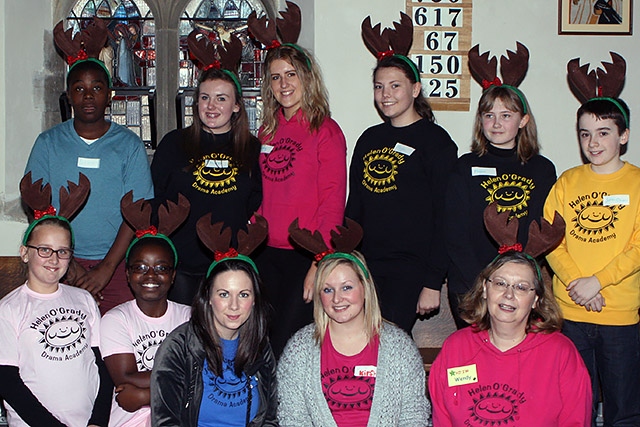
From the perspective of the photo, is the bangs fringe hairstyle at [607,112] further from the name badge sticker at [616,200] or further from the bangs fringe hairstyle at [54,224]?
the bangs fringe hairstyle at [54,224]

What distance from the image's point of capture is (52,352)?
3189 mm

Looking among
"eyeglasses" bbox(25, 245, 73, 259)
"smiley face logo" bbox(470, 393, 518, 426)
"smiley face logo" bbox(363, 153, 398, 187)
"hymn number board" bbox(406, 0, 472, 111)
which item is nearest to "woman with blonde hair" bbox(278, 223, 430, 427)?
"smiley face logo" bbox(470, 393, 518, 426)

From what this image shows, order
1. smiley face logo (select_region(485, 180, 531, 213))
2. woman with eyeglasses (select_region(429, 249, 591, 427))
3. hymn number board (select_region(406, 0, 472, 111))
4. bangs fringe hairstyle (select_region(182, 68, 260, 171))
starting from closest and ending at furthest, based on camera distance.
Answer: woman with eyeglasses (select_region(429, 249, 591, 427)) → smiley face logo (select_region(485, 180, 531, 213)) → bangs fringe hairstyle (select_region(182, 68, 260, 171)) → hymn number board (select_region(406, 0, 472, 111))

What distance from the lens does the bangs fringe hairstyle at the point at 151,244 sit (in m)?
3.37

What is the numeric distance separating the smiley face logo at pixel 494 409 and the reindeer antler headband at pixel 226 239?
99 centimetres

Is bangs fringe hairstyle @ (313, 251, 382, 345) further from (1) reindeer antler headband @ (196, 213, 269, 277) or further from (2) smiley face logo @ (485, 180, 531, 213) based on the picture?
(2) smiley face logo @ (485, 180, 531, 213)

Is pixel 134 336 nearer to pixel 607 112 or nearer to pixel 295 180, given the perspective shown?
pixel 295 180

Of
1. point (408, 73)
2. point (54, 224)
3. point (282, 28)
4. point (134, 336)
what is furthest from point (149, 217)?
point (408, 73)

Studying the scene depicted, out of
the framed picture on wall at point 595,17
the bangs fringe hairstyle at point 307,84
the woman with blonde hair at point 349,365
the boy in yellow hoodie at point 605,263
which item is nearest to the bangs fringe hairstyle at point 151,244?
the woman with blonde hair at point 349,365

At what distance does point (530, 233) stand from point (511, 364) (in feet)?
1.66

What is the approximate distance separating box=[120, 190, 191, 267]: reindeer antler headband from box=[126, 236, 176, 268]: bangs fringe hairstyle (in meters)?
0.01

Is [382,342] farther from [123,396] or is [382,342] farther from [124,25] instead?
[124,25]

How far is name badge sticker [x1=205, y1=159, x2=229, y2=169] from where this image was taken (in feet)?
12.2

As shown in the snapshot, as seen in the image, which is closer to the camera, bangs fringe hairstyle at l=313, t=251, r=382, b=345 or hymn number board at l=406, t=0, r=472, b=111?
bangs fringe hairstyle at l=313, t=251, r=382, b=345
